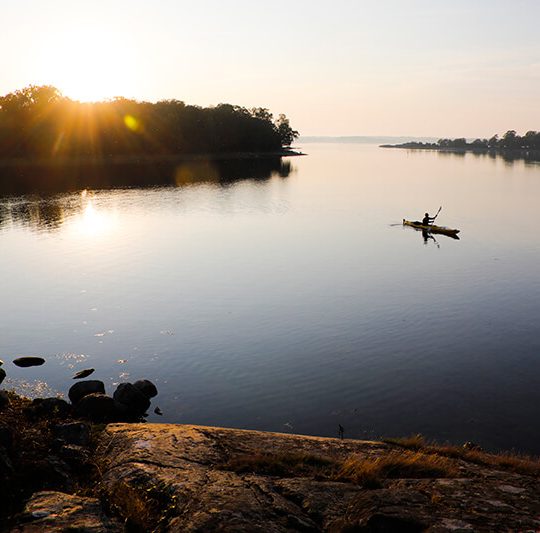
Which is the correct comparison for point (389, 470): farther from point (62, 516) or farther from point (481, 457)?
point (62, 516)

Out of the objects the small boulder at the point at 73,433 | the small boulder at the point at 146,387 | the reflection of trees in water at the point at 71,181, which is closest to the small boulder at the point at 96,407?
the small boulder at the point at 146,387

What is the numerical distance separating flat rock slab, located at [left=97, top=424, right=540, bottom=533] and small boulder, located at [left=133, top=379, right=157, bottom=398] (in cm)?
693

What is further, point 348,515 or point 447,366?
point 447,366

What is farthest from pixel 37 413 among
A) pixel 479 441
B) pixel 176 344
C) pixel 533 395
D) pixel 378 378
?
pixel 533 395

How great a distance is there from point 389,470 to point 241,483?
457cm

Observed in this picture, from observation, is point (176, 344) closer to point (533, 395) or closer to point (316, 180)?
point (533, 395)

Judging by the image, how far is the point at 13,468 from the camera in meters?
13.5

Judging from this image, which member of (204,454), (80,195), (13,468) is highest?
(80,195)

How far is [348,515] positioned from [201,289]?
32490 mm

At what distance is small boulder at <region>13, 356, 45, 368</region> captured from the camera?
28.2 metres

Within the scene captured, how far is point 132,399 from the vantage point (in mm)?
23359

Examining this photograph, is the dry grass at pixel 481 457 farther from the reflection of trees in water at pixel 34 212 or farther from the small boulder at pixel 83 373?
the reflection of trees in water at pixel 34 212

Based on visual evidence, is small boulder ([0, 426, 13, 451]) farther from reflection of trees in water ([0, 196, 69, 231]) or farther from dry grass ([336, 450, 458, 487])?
Result: reflection of trees in water ([0, 196, 69, 231])

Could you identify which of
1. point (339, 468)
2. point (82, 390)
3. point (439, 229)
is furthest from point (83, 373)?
point (439, 229)
